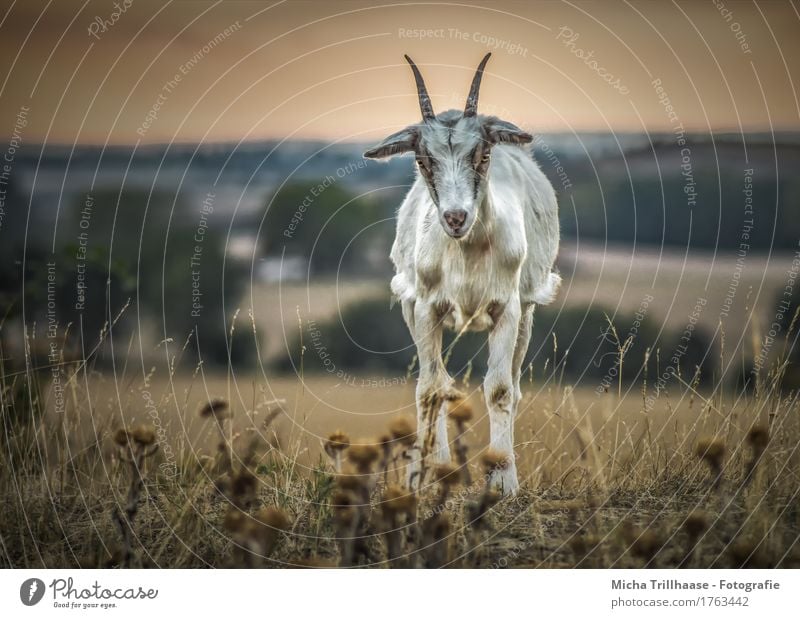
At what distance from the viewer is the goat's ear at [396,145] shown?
10000 millimetres

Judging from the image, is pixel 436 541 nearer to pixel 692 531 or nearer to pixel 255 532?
pixel 255 532

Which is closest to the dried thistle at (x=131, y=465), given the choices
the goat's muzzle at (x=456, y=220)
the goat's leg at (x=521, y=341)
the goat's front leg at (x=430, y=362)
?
the goat's front leg at (x=430, y=362)

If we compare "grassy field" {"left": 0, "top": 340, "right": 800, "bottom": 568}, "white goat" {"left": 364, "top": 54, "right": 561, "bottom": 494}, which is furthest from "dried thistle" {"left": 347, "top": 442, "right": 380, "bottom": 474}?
"white goat" {"left": 364, "top": 54, "right": 561, "bottom": 494}

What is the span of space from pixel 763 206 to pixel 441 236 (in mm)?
5020

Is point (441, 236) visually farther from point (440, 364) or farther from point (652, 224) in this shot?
point (652, 224)

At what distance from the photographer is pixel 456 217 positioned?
9.77 m

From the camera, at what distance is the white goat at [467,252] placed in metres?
9.98

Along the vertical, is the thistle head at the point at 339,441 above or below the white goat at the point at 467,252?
below

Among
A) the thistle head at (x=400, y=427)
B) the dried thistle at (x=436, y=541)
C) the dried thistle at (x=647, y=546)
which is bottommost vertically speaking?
the dried thistle at (x=647, y=546)

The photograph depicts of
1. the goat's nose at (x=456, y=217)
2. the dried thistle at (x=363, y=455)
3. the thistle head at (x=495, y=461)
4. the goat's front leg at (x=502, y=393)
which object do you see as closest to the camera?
the dried thistle at (x=363, y=455)

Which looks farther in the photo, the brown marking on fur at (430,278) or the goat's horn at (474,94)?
the brown marking on fur at (430,278)

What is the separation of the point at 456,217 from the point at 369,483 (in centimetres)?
270

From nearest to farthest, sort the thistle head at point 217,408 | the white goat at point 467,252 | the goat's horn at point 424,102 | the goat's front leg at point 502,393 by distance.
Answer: the thistle head at point 217,408 → the white goat at point 467,252 → the goat's horn at point 424,102 → the goat's front leg at point 502,393

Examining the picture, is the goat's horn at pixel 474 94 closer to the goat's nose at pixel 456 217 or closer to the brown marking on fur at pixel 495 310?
the goat's nose at pixel 456 217
